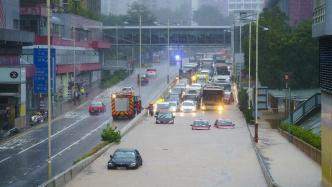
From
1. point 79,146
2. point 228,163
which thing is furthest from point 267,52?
point 228,163

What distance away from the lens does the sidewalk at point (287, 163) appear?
32.1m

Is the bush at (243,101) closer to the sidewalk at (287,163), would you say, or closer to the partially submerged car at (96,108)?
the partially submerged car at (96,108)

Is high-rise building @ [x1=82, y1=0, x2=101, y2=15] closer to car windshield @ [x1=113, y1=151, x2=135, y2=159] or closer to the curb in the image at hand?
the curb

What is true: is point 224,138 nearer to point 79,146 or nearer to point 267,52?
point 79,146

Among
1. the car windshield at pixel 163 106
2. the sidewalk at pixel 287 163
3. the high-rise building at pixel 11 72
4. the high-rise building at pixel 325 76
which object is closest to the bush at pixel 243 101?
the car windshield at pixel 163 106

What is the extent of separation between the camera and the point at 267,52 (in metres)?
79.5

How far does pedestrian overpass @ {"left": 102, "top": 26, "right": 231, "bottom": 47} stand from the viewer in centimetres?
15862

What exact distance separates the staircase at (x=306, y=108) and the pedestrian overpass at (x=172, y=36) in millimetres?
98970

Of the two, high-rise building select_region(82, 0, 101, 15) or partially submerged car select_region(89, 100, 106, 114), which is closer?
partially submerged car select_region(89, 100, 106, 114)

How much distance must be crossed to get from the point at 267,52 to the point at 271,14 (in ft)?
61.8

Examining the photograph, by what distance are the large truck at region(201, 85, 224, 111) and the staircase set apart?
24.8 metres

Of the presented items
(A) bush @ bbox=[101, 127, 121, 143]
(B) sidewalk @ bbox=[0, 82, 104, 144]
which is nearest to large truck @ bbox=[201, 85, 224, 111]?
(B) sidewalk @ bbox=[0, 82, 104, 144]

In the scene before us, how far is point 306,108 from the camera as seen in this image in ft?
190

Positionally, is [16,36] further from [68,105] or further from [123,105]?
[68,105]
